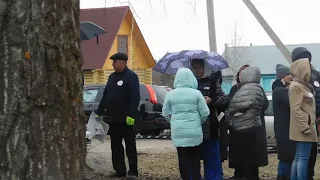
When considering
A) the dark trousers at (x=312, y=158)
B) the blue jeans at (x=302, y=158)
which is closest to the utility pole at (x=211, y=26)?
the dark trousers at (x=312, y=158)

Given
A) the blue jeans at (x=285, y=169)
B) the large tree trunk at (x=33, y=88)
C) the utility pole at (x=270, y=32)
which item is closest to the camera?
the large tree trunk at (x=33, y=88)

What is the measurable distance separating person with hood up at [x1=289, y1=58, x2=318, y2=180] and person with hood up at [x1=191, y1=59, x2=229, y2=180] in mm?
959

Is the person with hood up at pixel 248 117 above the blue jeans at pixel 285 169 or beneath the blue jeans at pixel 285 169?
above

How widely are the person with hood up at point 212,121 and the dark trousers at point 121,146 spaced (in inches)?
45.4

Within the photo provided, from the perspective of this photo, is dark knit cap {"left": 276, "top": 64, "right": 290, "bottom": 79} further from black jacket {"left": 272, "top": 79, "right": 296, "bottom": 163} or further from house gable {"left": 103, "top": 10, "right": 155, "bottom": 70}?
house gable {"left": 103, "top": 10, "right": 155, "bottom": 70}

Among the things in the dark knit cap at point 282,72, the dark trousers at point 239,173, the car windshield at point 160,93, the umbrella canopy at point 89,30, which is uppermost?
the umbrella canopy at point 89,30

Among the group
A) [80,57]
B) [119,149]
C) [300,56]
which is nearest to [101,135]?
[119,149]

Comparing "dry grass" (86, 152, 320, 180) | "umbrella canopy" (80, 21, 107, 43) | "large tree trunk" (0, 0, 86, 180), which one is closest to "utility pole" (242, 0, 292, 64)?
"dry grass" (86, 152, 320, 180)

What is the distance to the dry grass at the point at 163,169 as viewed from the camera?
8758 mm

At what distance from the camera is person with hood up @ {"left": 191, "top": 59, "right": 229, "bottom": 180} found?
7746 mm

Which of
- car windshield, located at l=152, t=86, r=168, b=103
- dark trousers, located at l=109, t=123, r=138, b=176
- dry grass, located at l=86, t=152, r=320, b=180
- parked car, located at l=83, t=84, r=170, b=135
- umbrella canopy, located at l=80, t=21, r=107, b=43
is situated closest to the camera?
dark trousers, located at l=109, t=123, r=138, b=176

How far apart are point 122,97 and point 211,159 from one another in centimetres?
155

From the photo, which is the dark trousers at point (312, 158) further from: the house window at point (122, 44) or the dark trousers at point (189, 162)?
the house window at point (122, 44)

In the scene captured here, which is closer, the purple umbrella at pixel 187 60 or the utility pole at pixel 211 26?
the purple umbrella at pixel 187 60
